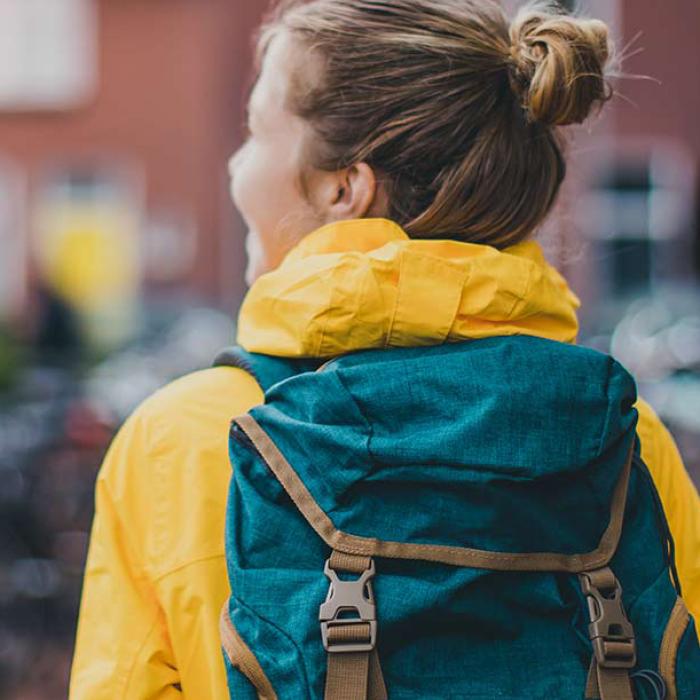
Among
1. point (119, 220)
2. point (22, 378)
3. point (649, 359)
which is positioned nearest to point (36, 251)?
point (119, 220)

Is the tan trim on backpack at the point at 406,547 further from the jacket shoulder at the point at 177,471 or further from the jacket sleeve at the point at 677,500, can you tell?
the jacket sleeve at the point at 677,500

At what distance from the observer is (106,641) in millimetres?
1384

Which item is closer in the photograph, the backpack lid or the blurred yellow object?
the backpack lid

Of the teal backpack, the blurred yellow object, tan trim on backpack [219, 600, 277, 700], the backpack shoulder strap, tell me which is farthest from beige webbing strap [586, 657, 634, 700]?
the blurred yellow object

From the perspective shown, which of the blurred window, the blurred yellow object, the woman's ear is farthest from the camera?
the blurred window

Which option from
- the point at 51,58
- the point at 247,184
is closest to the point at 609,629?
the point at 247,184

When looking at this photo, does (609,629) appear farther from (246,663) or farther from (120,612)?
(120,612)

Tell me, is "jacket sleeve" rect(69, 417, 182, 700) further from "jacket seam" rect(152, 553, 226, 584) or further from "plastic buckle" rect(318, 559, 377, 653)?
"plastic buckle" rect(318, 559, 377, 653)

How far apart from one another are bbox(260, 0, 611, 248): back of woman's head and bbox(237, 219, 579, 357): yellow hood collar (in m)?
0.06

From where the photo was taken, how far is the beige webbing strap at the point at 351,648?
1229 millimetres

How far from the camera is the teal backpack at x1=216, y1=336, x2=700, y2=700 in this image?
4.14 ft

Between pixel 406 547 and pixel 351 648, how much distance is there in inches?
4.7

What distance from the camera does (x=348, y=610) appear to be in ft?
4.09

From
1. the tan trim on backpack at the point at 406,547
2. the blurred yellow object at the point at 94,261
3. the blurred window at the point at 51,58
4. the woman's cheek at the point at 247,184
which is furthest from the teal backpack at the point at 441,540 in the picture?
the blurred window at the point at 51,58
